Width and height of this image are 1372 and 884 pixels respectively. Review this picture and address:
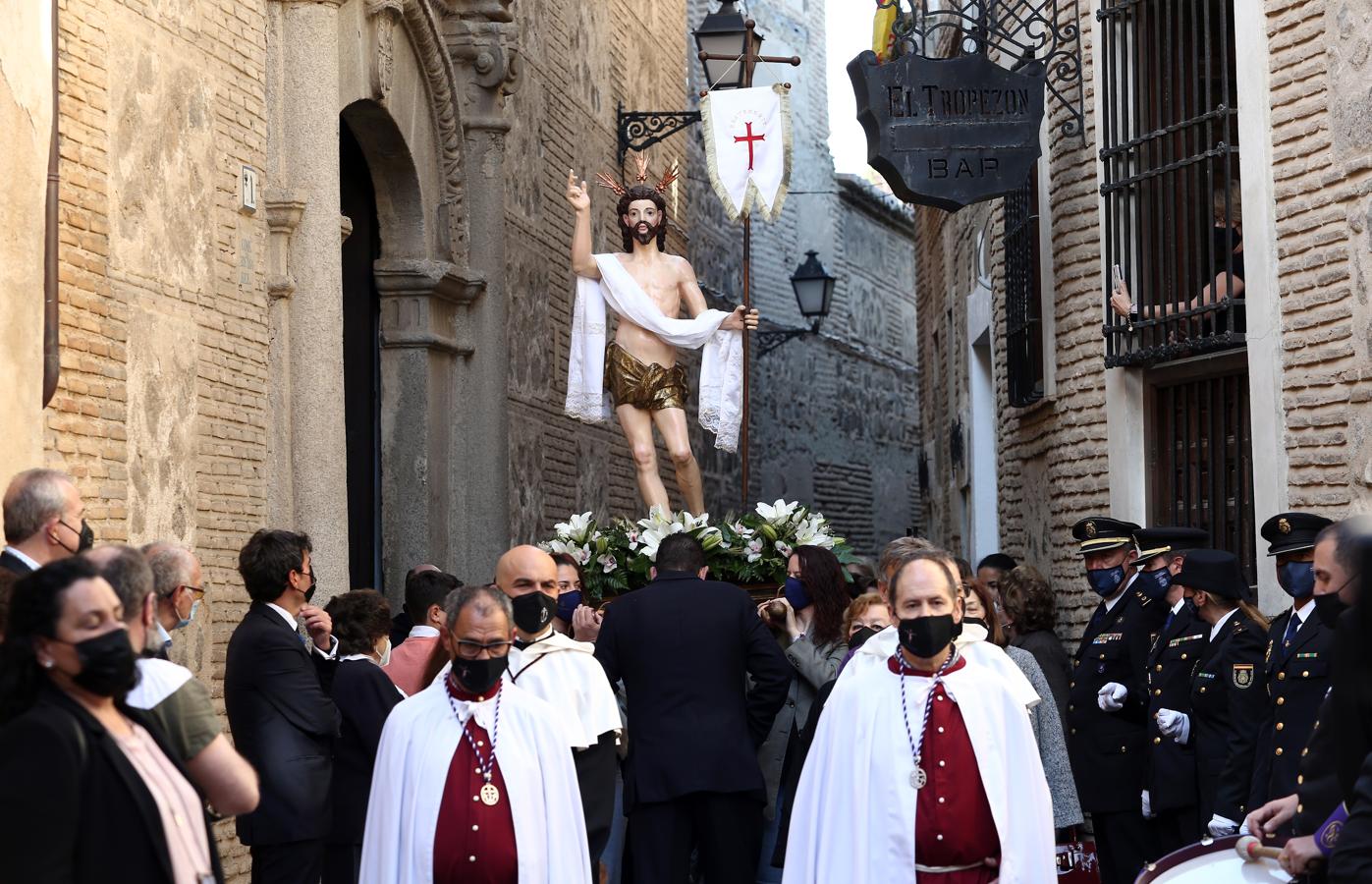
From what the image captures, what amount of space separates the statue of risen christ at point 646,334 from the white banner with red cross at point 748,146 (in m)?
1.97

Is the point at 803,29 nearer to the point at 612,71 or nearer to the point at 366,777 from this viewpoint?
the point at 612,71

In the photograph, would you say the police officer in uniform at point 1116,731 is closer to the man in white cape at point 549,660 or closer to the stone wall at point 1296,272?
the stone wall at point 1296,272

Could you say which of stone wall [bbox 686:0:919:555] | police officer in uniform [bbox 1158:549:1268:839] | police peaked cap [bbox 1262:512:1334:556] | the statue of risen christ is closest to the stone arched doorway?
the statue of risen christ

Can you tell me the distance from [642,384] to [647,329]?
33 cm

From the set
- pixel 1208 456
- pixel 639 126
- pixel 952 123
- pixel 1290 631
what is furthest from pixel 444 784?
pixel 639 126

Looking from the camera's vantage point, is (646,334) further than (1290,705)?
Yes

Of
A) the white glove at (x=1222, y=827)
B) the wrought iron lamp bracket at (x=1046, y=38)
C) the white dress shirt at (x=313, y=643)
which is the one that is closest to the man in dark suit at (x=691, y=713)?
the white dress shirt at (x=313, y=643)

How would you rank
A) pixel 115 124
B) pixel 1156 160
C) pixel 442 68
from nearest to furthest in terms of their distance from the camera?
pixel 115 124, pixel 1156 160, pixel 442 68

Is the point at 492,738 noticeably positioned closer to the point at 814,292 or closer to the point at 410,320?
the point at 410,320

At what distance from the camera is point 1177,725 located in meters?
7.56

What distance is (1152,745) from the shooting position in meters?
7.77

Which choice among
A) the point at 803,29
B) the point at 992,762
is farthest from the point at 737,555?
the point at 803,29

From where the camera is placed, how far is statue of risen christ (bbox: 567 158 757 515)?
36.1 feet

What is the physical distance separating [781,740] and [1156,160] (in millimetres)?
4439
